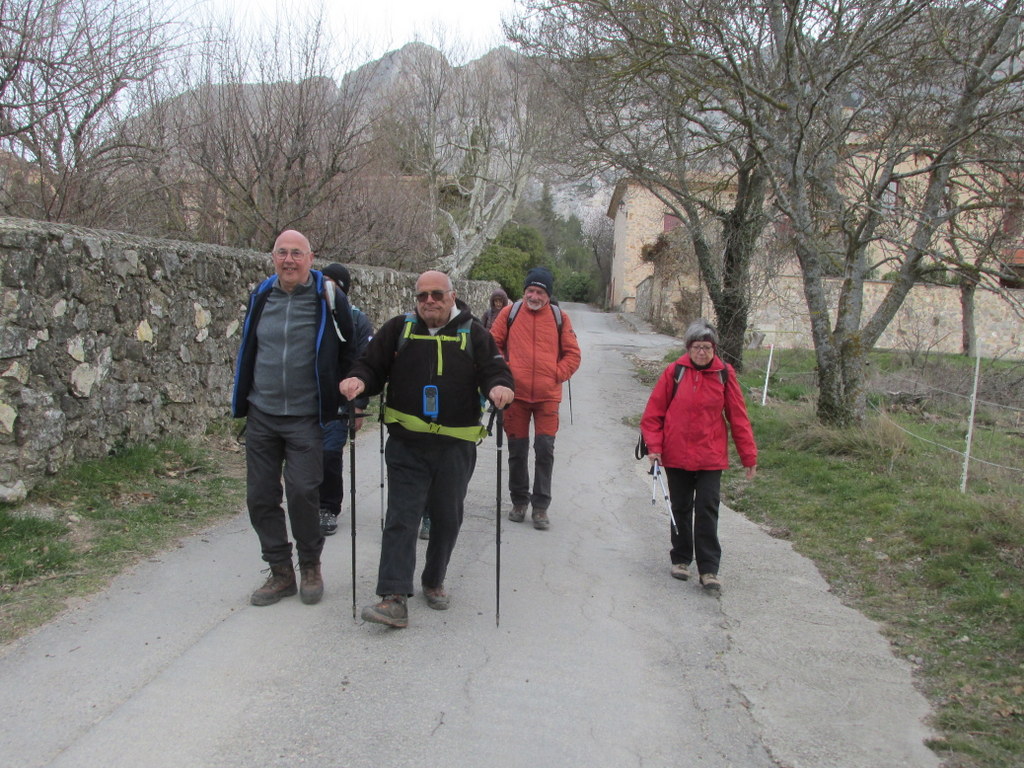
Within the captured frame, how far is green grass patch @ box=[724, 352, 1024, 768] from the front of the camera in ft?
12.7

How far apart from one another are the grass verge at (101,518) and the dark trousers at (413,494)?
1710 millimetres

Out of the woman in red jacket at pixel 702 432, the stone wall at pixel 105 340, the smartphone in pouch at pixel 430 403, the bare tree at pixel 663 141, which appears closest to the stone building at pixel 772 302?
the bare tree at pixel 663 141

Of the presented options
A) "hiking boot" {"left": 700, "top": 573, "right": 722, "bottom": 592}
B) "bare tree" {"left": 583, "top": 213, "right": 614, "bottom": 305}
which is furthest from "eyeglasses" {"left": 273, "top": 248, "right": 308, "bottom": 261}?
"bare tree" {"left": 583, "top": 213, "right": 614, "bottom": 305}

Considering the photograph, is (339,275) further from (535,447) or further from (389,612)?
(389,612)

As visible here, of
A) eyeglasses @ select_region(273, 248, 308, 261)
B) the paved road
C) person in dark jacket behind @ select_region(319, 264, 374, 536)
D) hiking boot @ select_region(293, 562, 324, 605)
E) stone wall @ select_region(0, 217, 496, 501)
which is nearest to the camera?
the paved road

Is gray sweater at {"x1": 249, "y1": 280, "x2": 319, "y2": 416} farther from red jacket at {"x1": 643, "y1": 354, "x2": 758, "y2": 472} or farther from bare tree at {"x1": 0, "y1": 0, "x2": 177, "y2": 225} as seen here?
bare tree at {"x1": 0, "y1": 0, "x2": 177, "y2": 225}

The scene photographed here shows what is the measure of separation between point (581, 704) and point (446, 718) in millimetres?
617

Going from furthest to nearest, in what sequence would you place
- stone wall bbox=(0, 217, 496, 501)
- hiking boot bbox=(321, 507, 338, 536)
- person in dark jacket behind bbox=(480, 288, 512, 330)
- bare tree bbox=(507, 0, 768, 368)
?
1. bare tree bbox=(507, 0, 768, 368)
2. person in dark jacket behind bbox=(480, 288, 512, 330)
3. hiking boot bbox=(321, 507, 338, 536)
4. stone wall bbox=(0, 217, 496, 501)

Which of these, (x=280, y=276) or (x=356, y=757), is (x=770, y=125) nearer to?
(x=280, y=276)

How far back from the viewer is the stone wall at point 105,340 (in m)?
5.41

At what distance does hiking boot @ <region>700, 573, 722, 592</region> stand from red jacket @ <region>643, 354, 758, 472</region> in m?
0.70

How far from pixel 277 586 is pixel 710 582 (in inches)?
107

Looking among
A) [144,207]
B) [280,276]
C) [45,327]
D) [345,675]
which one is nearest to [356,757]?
[345,675]

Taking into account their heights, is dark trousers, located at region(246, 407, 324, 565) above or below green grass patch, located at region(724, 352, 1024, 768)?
above
